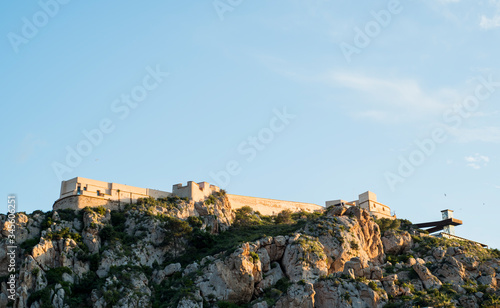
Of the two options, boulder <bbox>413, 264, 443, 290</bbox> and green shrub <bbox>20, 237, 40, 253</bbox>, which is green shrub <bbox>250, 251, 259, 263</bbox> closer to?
boulder <bbox>413, 264, 443, 290</bbox>

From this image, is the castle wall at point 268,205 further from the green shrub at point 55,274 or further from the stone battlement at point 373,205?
the green shrub at point 55,274

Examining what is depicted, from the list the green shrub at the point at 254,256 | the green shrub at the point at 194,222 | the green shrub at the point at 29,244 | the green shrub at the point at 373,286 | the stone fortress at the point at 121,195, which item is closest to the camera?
the green shrub at the point at 373,286

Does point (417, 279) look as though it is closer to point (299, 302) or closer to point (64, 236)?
point (299, 302)

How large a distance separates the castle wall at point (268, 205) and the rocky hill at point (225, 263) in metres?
13.1

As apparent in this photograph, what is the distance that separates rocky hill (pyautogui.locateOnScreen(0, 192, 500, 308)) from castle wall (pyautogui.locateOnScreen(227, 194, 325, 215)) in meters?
13.1

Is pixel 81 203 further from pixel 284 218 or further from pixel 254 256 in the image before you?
pixel 284 218

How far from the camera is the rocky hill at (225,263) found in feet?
234

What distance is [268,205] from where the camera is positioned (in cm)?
11212

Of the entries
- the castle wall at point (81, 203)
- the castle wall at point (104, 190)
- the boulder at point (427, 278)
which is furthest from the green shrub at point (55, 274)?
the boulder at point (427, 278)

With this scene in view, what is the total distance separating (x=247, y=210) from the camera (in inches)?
4200

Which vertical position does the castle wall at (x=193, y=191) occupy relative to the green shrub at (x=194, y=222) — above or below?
above

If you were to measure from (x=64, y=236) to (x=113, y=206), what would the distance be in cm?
1277

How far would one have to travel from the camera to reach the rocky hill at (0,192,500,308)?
71375mm

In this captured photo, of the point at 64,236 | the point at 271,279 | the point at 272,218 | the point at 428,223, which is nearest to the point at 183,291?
the point at 271,279
